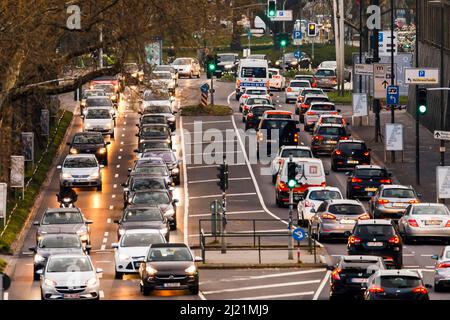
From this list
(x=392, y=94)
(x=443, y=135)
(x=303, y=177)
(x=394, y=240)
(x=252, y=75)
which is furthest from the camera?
(x=252, y=75)

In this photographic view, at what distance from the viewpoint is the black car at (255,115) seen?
8369 centimetres

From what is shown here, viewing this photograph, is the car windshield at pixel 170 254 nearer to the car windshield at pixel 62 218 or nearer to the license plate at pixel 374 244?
the license plate at pixel 374 244

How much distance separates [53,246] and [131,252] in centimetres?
233

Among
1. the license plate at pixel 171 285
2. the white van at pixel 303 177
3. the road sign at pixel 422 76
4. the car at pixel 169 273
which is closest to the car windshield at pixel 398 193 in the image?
the white van at pixel 303 177

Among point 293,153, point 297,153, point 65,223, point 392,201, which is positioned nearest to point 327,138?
point 297,153

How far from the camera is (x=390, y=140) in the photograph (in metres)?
70.6

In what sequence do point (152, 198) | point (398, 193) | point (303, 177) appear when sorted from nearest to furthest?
1. point (398, 193)
2. point (152, 198)
3. point (303, 177)

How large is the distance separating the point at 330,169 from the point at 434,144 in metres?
11.0

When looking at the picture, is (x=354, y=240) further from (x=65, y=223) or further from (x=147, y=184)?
(x=147, y=184)

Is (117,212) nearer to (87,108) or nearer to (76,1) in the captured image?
(76,1)

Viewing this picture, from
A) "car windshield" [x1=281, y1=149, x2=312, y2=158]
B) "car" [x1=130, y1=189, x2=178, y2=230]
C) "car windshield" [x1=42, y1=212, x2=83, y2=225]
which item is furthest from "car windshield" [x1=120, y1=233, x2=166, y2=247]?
"car windshield" [x1=281, y1=149, x2=312, y2=158]

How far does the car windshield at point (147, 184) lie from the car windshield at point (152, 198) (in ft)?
10.5

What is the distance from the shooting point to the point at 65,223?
5212 centimetres

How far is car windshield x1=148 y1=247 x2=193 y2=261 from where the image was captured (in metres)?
41.7
